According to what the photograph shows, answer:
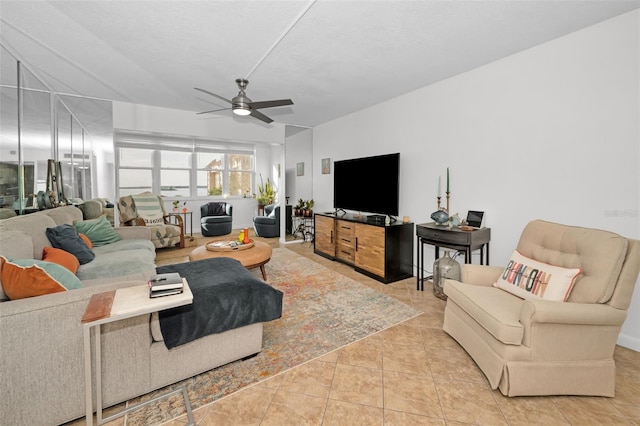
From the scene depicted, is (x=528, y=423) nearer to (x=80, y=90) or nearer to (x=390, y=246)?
(x=390, y=246)

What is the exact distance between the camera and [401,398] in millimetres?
1708

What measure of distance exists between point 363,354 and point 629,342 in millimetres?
2183

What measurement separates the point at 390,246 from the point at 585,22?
279cm

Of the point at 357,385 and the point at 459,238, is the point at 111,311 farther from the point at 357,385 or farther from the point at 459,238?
the point at 459,238

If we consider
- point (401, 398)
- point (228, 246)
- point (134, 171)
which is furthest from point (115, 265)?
point (134, 171)

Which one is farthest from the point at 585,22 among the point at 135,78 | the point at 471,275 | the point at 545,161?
the point at 135,78

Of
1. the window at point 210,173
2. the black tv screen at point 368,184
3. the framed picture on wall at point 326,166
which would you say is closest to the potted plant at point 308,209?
the framed picture on wall at point 326,166

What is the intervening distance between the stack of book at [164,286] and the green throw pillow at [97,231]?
2.72 m

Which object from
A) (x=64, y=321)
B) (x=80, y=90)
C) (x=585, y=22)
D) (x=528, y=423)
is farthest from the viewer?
(x=80, y=90)

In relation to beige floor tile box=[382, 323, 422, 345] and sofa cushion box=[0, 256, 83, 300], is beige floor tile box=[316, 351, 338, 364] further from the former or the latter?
sofa cushion box=[0, 256, 83, 300]

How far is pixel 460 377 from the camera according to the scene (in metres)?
1.90

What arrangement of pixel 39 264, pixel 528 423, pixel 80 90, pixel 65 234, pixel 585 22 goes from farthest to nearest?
pixel 80 90 < pixel 65 234 < pixel 585 22 < pixel 39 264 < pixel 528 423

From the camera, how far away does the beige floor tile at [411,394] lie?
5.33 feet

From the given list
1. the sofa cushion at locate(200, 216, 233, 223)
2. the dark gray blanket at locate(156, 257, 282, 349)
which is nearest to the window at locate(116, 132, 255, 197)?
the sofa cushion at locate(200, 216, 233, 223)
